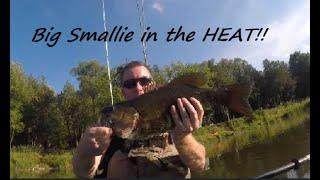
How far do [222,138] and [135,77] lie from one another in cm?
2502

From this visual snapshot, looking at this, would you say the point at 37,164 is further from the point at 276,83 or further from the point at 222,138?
the point at 276,83

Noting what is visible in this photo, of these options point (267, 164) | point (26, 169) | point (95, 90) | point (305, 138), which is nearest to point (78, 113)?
point (95, 90)

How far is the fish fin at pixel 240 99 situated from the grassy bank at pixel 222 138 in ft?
46.3

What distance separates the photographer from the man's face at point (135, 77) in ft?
10.7

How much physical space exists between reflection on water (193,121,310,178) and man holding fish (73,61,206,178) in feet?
28.5

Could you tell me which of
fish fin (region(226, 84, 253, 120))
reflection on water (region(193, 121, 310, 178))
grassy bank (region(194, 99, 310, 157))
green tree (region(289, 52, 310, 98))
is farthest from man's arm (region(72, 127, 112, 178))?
green tree (region(289, 52, 310, 98))

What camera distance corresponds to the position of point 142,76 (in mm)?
3295

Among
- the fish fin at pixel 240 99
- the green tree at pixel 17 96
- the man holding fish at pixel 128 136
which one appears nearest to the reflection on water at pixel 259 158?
the man holding fish at pixel 128 136

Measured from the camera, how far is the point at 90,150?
2.83m

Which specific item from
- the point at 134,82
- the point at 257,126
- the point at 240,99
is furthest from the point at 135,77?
the point at 257,126

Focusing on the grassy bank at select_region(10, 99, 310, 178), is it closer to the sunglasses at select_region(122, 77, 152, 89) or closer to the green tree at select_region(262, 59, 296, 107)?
the green tree at select_region(262, 59, 296, 107)

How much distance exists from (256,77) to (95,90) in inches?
604

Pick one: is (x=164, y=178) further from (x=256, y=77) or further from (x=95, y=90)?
(x=256, y=77)

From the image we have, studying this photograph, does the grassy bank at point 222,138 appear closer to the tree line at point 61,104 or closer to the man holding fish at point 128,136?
the tree line at point 61,104
